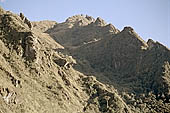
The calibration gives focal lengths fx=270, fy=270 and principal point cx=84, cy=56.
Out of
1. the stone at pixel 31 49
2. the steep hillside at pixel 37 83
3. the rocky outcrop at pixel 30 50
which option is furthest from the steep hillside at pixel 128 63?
the stone at pixel 31 49

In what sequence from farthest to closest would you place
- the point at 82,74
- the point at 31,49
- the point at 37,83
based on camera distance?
the point at 82,74
the point at 31,49
the point at 37,83

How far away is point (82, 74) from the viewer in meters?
88.7

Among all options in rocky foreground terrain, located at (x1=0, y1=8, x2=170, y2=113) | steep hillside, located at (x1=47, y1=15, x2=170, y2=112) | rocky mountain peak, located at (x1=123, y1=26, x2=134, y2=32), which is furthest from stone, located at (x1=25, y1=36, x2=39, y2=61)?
rocky mountain peak, located at (x1=123, y1=26, x2=134, y2=32)

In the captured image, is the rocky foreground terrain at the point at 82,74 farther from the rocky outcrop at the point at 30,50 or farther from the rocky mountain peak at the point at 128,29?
the rocky mountain peak at the point at 128,29

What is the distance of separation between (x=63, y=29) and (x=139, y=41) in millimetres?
66383

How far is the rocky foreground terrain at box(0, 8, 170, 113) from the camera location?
5335 cm

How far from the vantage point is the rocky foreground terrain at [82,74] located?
53.4m

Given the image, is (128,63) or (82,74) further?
(128,63)

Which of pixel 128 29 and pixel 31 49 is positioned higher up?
pixel 128 29

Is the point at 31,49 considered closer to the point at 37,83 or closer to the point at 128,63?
the point at 37,83

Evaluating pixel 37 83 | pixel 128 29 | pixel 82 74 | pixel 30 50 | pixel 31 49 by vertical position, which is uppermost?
pixel 128 29

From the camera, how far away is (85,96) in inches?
2781

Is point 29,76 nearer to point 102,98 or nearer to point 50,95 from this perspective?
point 50,95

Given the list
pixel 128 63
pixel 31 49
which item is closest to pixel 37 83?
pixel 31 49
